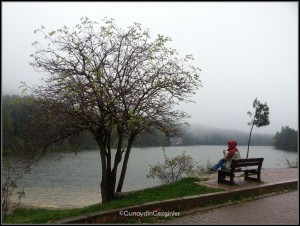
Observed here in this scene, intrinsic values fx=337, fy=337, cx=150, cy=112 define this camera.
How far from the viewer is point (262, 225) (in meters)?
6.83

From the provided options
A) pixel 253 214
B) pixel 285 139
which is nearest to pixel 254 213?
pixel 253 214

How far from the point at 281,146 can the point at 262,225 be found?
43.3 meters

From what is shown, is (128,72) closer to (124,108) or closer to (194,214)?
(124,108)

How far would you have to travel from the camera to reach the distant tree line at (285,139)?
43884 millimetres

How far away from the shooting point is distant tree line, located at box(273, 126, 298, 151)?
43.9 metres

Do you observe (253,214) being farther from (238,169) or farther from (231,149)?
(231,149)

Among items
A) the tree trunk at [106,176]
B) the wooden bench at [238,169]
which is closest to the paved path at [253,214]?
the wooden bench at [238,169]

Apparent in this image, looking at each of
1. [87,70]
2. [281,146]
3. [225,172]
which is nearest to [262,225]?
[225,172]

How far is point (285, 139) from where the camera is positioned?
4738 centimetres

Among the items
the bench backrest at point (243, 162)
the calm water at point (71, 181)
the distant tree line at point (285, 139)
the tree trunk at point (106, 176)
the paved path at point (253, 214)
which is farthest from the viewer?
the distant tree line at point (285, 139)

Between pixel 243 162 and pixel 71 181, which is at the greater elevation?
pixel 243 162

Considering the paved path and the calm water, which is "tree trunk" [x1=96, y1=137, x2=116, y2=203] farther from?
the calm water

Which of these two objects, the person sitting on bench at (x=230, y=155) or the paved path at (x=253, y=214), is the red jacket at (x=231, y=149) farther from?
the paved path at (x=253, y=214)

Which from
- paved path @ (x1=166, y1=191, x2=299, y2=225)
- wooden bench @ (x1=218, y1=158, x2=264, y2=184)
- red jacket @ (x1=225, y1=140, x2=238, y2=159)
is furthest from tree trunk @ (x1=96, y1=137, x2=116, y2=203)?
paved path @ (x1=166, y1=191, x2=299, y2=225)
